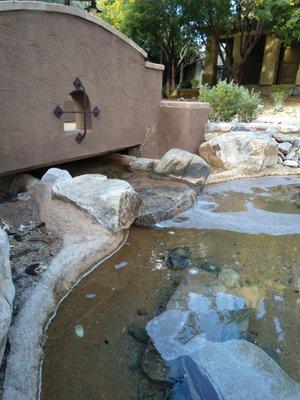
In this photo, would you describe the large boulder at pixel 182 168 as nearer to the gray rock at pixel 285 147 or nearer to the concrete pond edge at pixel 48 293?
the concrete pond edge at pixel 48 293

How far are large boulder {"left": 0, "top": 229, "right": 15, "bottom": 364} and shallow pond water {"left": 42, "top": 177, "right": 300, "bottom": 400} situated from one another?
0.41 meters

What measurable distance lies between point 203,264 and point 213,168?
3.31 meters

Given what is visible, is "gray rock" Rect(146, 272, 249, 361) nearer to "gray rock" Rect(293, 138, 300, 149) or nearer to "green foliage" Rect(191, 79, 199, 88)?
"gray rock" Rect(293, 138, 300, 149)

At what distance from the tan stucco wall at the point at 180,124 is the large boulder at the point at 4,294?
463 cm

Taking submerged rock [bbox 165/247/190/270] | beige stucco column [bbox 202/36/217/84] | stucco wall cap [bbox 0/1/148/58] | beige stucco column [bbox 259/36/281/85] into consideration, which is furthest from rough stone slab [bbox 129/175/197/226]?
beige stucco column [bbox 202/36/217/84]

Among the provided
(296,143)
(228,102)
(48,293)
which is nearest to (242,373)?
(48,293)

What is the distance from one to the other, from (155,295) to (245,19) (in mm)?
13762

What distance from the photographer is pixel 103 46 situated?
4.48 m

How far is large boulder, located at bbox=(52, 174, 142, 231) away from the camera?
2.99m

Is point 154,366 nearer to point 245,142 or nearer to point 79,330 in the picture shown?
point 79,330

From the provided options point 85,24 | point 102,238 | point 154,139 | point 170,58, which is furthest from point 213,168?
A: point 170,58

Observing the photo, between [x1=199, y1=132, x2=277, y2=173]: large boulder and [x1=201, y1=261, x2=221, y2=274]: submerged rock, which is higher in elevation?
[x1=199, y1=132, x2=277, y2=173]: large boulder

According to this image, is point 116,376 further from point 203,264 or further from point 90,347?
point 203,264

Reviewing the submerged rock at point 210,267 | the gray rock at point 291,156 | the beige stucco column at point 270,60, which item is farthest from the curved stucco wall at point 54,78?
the beige stucco column at point 270,60
